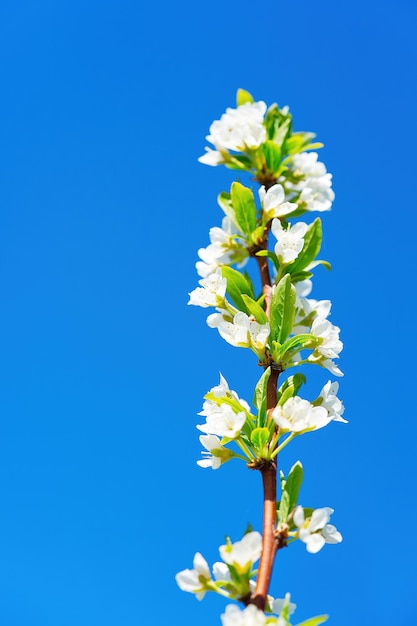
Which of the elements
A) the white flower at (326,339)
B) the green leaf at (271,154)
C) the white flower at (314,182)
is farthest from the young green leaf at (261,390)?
the green leaf at (271,154)

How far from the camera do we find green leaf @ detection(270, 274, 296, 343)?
104 inches

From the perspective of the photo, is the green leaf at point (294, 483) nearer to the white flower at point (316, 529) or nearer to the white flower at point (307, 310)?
the white flower at point (316, 529)

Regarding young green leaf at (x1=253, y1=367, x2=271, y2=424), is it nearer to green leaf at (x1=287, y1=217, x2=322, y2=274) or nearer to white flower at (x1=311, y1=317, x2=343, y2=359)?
white flower at (x1=311, y1=317, x2=343, y2=359)

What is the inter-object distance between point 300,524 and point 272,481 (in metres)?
0.25

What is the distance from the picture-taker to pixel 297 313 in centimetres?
Result: 293

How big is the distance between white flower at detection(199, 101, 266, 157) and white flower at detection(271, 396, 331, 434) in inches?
55.6

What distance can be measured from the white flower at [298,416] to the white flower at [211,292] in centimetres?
70

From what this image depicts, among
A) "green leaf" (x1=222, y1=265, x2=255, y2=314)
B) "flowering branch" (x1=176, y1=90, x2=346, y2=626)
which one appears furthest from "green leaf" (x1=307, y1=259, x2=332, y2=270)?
"green leaf" (x1=222, y1=265, x2=255, y2=314)

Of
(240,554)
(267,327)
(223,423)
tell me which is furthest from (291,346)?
(240,554)

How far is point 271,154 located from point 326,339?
1.06 meters

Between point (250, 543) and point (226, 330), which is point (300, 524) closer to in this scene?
point (250, 543)

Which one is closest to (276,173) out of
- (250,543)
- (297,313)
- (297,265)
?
(297,265)

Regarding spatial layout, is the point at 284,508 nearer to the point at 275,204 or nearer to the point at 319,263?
the point at 319,263

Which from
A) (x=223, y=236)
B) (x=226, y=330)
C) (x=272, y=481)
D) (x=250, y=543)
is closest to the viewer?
(x=250, y=543)
